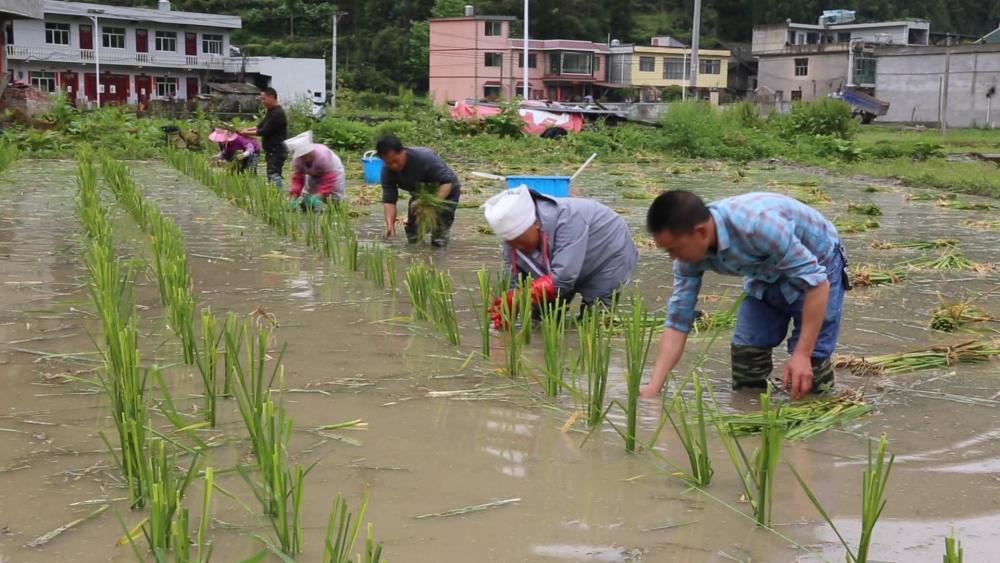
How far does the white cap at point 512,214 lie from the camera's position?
449 cm

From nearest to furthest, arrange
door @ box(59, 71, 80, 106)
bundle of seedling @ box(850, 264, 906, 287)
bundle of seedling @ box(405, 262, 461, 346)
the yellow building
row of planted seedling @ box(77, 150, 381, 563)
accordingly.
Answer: row of planted seedling @ box(77, 150, 381, 563)
bundle of seedling @ box(405, 262, 461, 346)
bundle of seedling @ box(850, 264, 906, 287)
door @ box(59, 71, 80, 106)
the yellow building

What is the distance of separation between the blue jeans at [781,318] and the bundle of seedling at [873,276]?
257 cm

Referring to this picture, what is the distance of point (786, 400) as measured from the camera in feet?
12.5

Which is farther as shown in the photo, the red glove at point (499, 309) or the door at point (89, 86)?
the door at point (89, 86)

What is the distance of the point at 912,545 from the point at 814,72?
49.1m

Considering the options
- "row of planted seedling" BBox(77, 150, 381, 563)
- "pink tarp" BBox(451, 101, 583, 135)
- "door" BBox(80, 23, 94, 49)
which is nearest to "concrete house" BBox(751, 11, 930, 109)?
"pink tarp" BBox(451, 101, 583, 135)

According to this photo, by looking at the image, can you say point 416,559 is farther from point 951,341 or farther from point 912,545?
point 951,341

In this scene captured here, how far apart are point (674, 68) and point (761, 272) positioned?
5376 centimetres

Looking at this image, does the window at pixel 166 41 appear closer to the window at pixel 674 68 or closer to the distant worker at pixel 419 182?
the window at pixel 674 68

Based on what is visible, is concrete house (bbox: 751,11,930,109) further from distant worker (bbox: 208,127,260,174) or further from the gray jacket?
the gray jacket

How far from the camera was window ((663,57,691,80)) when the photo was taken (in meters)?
54.8

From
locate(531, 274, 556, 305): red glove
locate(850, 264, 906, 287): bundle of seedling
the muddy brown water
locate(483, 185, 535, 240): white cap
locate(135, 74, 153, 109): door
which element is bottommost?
the muddy brown water

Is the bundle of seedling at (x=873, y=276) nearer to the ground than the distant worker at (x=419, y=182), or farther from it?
nearer to the ground

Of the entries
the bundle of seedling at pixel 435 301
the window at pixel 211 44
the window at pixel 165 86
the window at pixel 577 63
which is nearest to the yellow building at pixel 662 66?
the window at pixel 577 63
